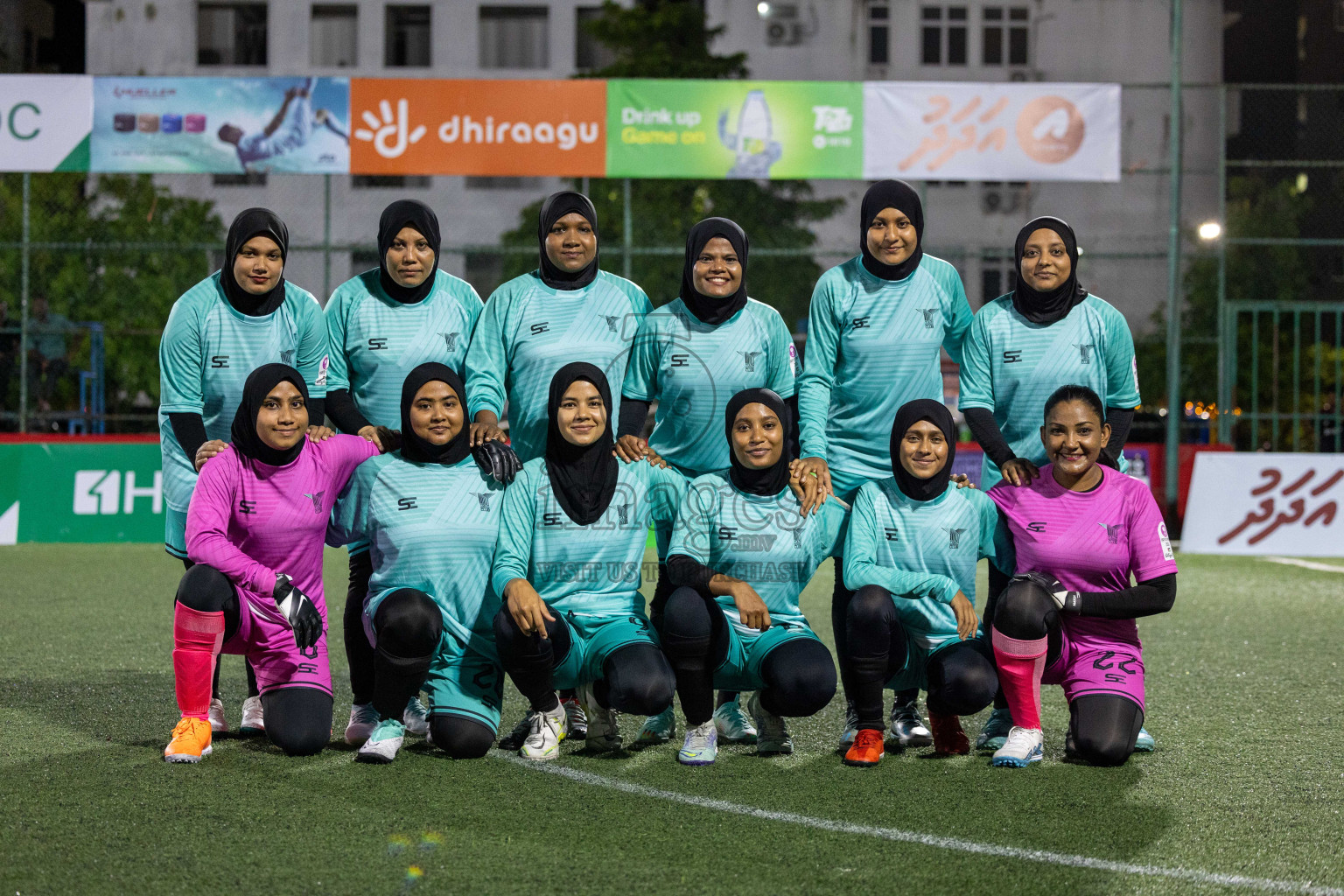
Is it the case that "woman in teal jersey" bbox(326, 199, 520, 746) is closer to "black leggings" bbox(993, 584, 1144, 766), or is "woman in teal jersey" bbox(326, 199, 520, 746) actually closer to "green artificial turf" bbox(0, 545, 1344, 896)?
"green artificial turf" bbox(0, 545, 1344, 896)

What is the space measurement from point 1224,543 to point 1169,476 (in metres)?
1.79

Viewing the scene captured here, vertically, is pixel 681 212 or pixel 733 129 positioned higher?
pixel 733 129

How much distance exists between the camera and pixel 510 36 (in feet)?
96.4

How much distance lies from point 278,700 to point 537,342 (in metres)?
1.46

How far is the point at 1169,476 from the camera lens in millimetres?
13172

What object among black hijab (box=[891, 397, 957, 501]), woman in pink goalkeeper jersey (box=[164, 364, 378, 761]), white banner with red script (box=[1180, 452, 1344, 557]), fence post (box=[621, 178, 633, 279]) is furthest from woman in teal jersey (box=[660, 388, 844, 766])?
fence post (box=[621, 178, 633, 279])

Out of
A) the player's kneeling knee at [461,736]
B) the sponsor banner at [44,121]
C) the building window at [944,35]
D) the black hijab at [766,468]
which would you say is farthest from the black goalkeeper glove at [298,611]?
the building window at [944,35]

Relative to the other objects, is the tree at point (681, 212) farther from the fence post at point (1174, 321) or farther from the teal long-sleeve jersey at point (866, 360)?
the teal long-sleeve jersey at point (866, 360)

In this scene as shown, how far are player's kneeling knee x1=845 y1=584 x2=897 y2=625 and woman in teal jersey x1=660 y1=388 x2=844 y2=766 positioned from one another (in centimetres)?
17

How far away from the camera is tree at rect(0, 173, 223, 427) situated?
50.5ft

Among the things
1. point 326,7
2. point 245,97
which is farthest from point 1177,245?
point 326,7

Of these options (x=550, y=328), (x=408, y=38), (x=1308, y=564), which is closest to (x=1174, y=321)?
(x=1308, y=564)

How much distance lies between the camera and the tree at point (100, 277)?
1539cm

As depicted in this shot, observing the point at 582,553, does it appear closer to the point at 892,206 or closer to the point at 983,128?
the point at 892,206
